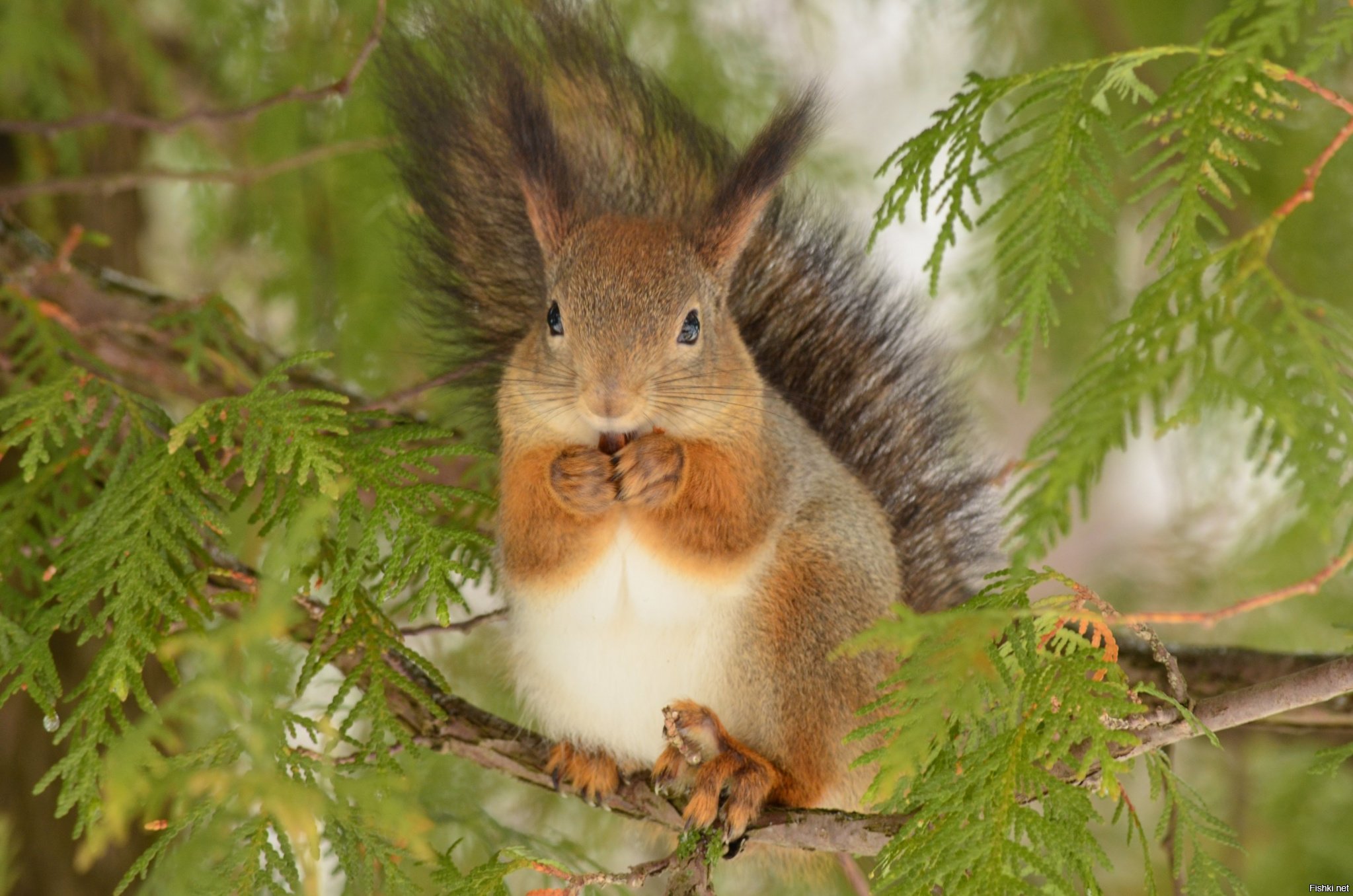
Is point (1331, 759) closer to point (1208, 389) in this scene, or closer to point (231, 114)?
point (1208, 389)

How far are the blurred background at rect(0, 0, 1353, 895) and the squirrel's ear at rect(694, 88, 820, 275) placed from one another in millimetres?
372

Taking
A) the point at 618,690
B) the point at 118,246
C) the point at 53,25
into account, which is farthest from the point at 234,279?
the point at 618,690

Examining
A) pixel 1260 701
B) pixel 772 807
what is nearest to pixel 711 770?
pixel 772 807

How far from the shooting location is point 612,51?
2.00 metres

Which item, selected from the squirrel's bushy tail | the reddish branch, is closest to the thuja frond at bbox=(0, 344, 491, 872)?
the squirrel's bushy tail

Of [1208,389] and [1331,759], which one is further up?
[1208,389]

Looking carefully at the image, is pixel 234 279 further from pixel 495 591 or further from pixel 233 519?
pixel 495 591

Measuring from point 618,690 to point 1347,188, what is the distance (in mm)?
1929

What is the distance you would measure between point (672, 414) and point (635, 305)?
17cm

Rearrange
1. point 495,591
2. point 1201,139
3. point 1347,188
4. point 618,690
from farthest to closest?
1. point 1347,188
2. point 495,591
3. point 618,690
4. point 1201,139

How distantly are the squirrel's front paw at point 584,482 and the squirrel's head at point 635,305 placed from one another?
0.05 m

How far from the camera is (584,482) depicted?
5.45ft

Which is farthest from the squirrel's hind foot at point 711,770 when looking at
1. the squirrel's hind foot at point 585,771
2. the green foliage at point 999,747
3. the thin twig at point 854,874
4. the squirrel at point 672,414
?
the green foliage at point 999,747

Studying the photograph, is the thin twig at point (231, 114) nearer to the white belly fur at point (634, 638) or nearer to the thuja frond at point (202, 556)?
the thuja frond at point (202, 556)
